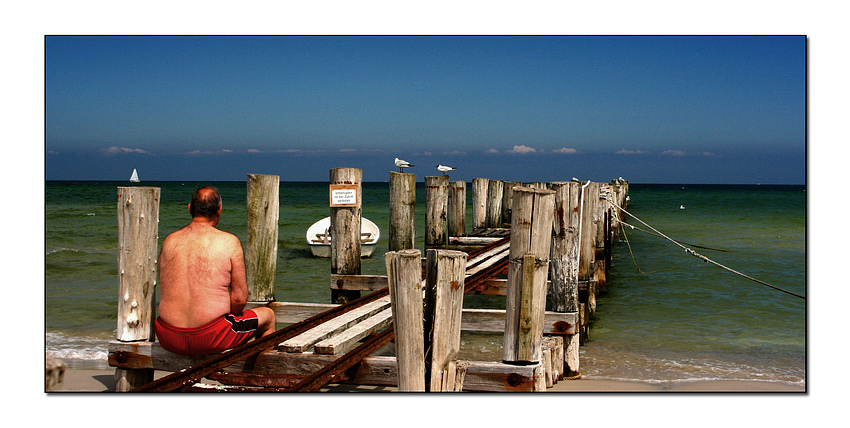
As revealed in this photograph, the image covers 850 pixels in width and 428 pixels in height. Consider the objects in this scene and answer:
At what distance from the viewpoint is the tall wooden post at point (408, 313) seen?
10.3 feet

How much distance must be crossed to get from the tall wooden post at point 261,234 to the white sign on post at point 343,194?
1158 millimetres

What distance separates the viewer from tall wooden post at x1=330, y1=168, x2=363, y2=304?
6.76 m

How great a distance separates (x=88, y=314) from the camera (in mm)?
9008

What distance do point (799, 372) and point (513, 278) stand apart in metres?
5.01

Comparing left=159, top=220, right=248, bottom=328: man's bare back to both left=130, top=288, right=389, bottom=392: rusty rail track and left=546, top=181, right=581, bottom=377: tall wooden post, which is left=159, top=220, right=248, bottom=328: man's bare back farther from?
left=546, top=181, right=581, bottom=377: tall wooden post

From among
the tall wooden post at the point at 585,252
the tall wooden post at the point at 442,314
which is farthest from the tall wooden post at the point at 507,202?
the tall wooden post at the point at 442,314

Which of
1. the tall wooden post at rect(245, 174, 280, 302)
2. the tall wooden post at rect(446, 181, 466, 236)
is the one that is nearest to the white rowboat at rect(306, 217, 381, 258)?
the tall wooden post at rect(446, 181, 466, 236)

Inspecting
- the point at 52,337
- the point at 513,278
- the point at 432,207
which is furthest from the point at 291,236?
the point at 513,278

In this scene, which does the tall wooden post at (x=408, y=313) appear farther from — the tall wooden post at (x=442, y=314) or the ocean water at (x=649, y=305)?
the ocean water at (x=649, y=305)

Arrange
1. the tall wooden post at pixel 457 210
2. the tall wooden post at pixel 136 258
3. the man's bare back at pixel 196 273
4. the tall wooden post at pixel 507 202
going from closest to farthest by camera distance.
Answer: the man's bare back at pixel 196 273 < the tall wooden post at pixel 136 258 < the tall wooden post at pixel 457 210 < the tall wooden post at pixel 507 202

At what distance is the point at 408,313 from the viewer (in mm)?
3209

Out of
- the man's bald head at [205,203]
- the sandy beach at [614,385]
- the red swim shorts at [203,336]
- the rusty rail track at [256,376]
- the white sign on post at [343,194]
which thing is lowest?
the sandy beach at [614,385]

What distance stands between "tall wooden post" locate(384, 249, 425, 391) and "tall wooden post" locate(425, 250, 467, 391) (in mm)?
47

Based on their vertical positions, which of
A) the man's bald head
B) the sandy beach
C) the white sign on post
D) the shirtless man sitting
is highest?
the white sign on post
